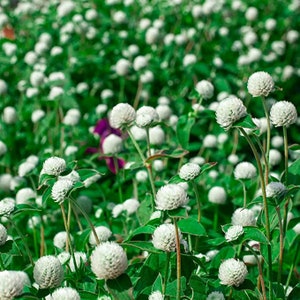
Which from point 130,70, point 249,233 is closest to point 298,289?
point 249,233

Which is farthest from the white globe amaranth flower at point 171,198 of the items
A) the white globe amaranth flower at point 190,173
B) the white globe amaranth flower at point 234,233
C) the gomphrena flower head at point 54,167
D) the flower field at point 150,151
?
the gomphrena flower head at point 54,167

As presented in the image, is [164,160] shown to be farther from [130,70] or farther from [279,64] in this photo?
[279,64]

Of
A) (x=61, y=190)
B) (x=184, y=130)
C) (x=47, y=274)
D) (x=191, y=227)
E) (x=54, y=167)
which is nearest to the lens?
(x=47, y=274)

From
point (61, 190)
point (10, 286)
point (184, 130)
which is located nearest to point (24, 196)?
point (184, 130)

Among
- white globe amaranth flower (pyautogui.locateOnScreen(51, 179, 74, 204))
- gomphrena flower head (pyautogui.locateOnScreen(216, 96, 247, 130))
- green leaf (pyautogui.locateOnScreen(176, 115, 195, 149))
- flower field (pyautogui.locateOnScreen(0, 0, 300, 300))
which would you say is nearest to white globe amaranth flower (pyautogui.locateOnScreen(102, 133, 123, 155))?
flower field (pyautogui.locateOnScreen(0, 0, 300, 300))

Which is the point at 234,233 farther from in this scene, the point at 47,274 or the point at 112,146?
the point at 112,146

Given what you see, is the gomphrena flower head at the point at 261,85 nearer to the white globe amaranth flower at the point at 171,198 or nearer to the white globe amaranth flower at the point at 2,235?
the white globe amaranth flower at the point at 171,198
